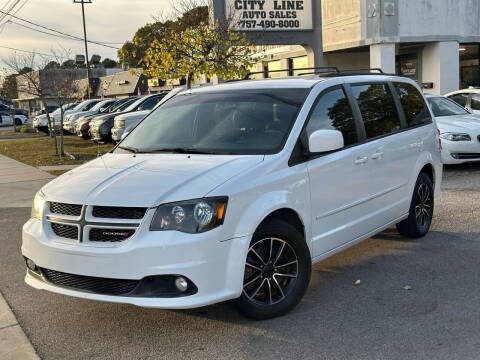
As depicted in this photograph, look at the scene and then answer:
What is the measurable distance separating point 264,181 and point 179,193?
0.67 m

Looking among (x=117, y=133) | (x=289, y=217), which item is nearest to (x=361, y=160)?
(x=289, y=217)

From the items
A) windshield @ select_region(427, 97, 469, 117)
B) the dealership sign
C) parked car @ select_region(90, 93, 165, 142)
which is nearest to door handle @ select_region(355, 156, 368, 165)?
windshield @ select_region(427, 97, 469, 117)

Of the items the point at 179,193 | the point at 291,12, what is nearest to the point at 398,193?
the point at 179,193

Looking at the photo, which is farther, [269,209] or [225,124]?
[225,124]

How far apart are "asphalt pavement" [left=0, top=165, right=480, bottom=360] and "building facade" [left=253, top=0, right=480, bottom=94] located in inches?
680

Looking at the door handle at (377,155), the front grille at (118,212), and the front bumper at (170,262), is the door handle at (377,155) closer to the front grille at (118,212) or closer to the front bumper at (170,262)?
the front bumper at (170,262)

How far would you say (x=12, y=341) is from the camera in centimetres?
425

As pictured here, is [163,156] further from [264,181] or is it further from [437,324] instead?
[437,324]

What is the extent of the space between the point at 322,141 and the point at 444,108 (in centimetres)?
882

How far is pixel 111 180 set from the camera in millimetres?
4277

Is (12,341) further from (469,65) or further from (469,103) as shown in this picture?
(469,65)

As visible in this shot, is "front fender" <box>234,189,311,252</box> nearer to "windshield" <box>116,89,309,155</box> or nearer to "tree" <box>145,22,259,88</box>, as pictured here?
"windshield" <box>116,89,309,155</box>

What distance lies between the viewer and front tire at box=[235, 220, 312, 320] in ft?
13.9

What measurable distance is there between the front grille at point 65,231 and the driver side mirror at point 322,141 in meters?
1.91
